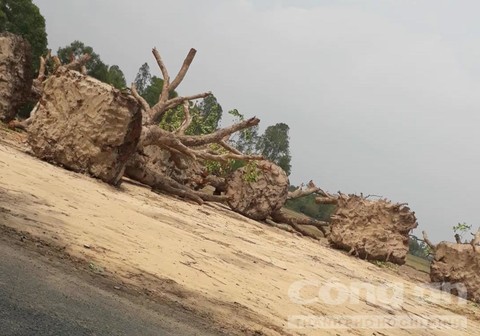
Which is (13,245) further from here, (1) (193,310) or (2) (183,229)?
(2) (183,229)

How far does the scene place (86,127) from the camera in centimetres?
929

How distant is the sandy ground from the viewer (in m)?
3.86

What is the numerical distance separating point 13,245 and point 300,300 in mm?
2813

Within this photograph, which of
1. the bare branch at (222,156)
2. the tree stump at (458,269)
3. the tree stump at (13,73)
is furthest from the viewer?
the bare branch at (222,156)

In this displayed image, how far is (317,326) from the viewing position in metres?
4.21

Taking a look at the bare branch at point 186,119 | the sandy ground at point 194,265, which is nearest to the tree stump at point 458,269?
the sandy ground at point 194,265

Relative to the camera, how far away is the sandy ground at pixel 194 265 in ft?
12.6

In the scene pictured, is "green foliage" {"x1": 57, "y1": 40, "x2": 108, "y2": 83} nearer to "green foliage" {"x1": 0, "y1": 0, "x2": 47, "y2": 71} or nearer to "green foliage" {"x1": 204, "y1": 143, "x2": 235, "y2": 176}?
"green foliage" {"x1": 0, "y1": 0, "x2": 47, "y2": 71}

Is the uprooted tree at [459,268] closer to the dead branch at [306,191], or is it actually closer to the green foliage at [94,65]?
the dead branch at [306,191]

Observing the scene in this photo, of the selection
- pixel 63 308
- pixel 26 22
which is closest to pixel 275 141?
pixel 26 22

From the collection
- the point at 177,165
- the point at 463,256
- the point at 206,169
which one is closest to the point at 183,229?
the point at 177,165

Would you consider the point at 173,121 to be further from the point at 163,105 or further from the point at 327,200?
the point at 327,200

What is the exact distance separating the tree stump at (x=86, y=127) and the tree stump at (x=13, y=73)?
347 cm

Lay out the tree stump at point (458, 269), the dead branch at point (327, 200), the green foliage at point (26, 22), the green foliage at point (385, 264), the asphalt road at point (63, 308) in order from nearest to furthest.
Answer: the asphalt road at point (63, 308), the tree stump at point (458, 269), the green foliage at point (385, 264), the dead branch at point (327, 200), the green foliage at point (26, 22)
